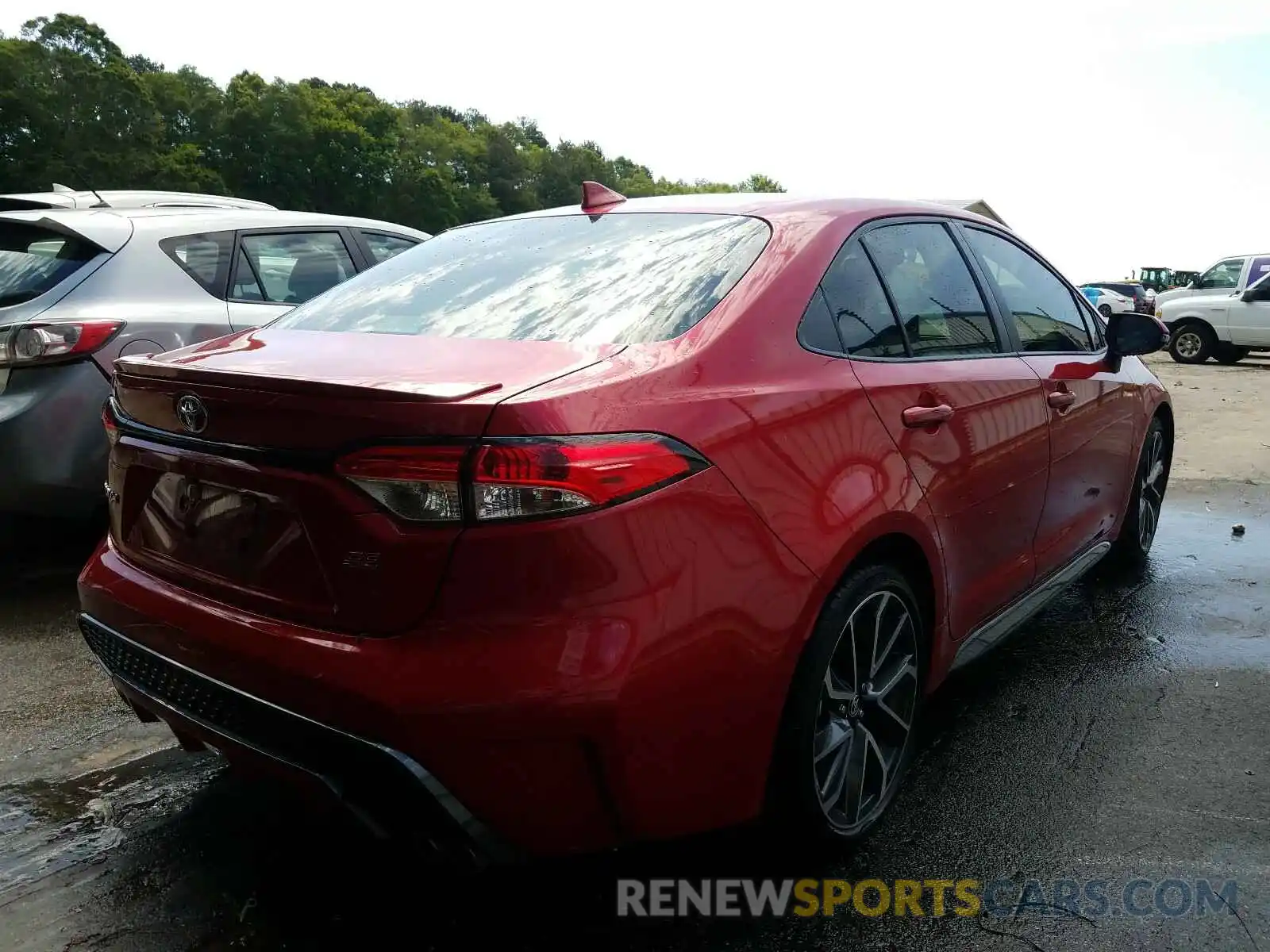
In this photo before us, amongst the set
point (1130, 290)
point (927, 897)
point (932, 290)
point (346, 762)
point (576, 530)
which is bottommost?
point (1130, 290)

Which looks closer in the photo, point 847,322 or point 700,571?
point 700,571

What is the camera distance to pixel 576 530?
1.79m

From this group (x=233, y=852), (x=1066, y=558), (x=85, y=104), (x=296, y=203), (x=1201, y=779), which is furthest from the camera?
(x=296, y=203)

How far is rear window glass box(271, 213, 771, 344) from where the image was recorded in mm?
2299

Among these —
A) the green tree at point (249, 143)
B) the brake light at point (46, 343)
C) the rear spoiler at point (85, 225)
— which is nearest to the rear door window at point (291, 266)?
the rear spoiler at point (85, 225)

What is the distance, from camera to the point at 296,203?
82812 mm

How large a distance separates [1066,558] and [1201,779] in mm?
979

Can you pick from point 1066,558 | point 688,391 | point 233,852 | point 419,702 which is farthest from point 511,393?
point 1066,558

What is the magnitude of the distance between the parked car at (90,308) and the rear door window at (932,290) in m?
3.04

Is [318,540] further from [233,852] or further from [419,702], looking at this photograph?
[233,852]

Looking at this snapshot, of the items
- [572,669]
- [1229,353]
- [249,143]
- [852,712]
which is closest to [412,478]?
[572,669]

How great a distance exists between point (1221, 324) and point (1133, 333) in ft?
54.2

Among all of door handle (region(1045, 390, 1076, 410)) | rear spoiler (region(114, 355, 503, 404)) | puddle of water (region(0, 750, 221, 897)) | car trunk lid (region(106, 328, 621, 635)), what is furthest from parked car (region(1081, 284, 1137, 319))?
rear spoiler (region(114, 355, 503, 404))

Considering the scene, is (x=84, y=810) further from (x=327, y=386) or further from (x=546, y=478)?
(x=546, y=478)
